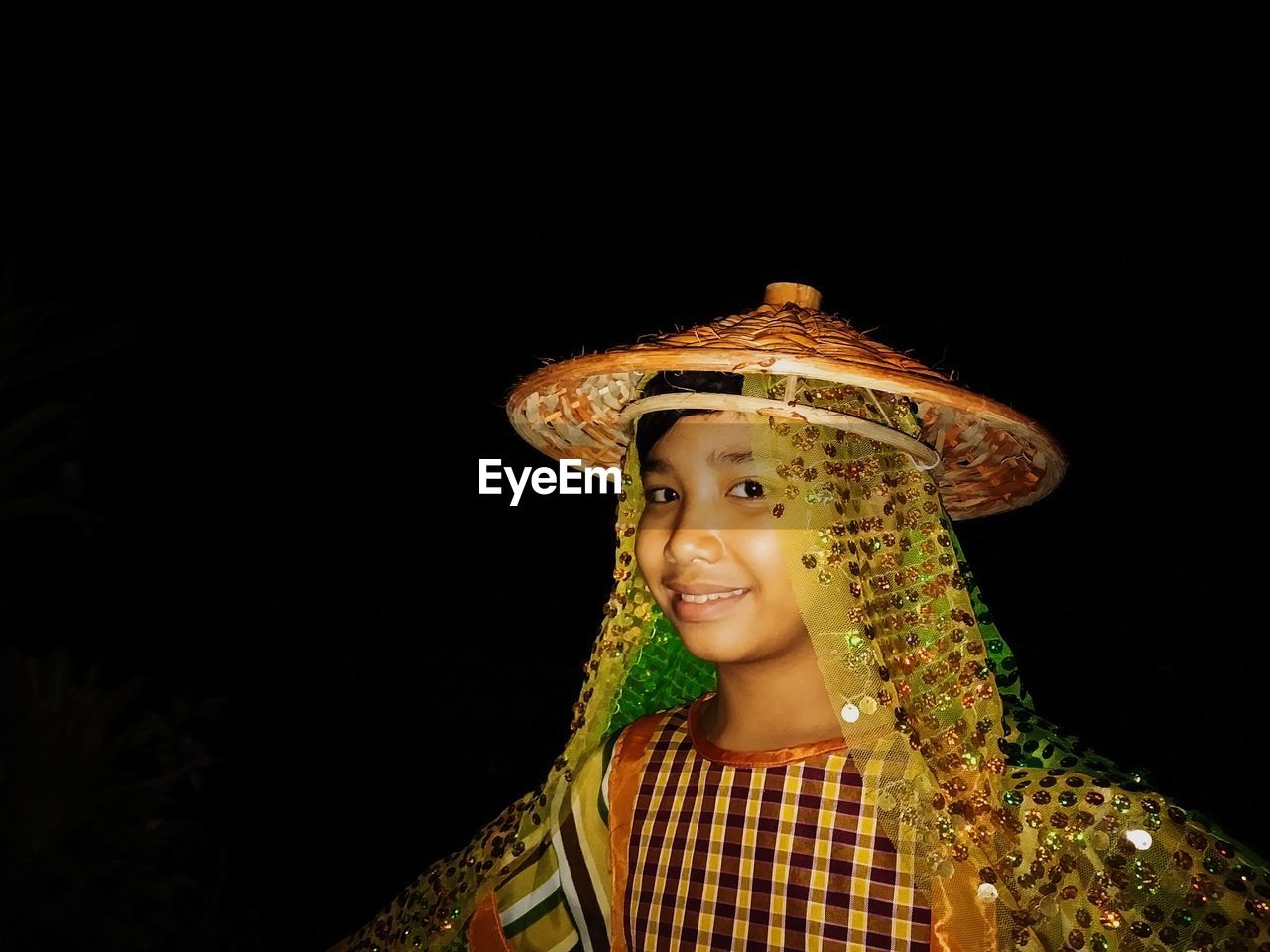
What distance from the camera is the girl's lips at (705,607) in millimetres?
1407

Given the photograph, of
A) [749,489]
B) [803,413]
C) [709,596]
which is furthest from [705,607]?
[803,413]

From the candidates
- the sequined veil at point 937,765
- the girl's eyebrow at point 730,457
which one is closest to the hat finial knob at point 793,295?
the sequined veil at point 937,765

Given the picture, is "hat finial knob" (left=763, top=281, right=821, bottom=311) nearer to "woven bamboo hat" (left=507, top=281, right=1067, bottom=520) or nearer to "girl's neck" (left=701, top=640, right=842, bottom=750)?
"woven bamboo hat" (left=507, top=281, right=1067, bottom=520)

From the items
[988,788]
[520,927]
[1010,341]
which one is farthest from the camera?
[1010,341]

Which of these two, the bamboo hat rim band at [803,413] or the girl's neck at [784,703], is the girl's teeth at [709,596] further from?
the bamboo hat rim band at [803,413]

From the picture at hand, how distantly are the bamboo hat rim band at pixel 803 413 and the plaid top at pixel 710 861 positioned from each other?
0.49 metres

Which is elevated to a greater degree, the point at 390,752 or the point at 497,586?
the point at 497,586

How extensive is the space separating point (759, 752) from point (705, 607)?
0.85 ft

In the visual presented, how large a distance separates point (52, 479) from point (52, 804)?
35.1 inches

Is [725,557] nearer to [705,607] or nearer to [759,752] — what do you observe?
[705,607]

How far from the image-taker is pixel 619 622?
5.22 feet

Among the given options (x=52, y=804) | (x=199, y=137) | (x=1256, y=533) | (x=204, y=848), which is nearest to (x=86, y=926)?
(x=52, y=804)

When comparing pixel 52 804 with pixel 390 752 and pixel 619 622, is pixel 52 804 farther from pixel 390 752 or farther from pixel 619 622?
pixel 619 622

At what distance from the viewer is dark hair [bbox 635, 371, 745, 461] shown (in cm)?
145
